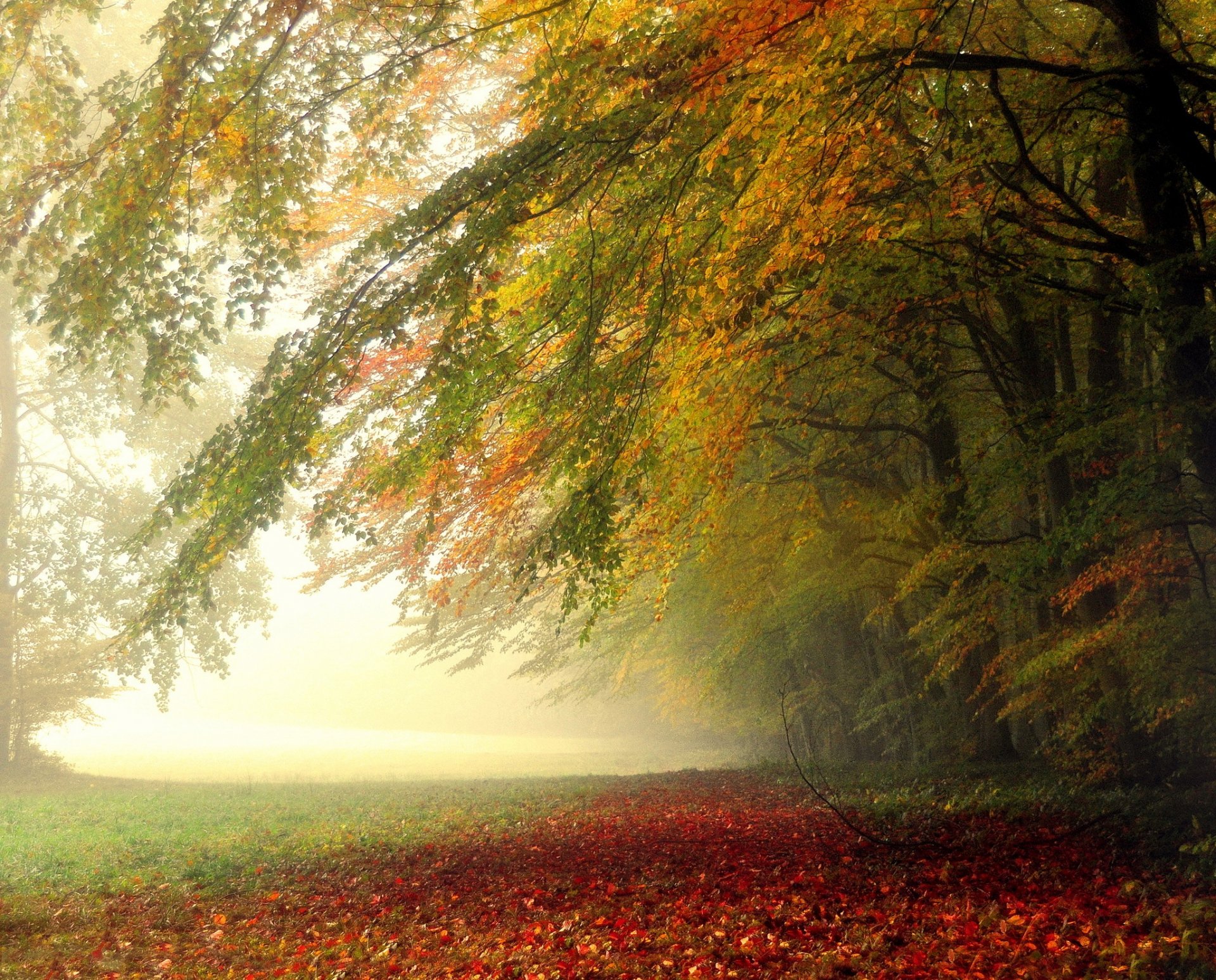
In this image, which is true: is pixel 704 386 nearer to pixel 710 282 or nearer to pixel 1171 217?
pixel 710 282

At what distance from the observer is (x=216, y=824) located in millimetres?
13594

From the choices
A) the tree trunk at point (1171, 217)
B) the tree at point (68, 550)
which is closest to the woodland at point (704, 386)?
the tree trunk at point (1171, 217)

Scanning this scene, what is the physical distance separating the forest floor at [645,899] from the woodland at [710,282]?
1.93m

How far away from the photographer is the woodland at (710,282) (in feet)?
19.5

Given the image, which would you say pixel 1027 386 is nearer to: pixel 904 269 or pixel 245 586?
pixel 904 269

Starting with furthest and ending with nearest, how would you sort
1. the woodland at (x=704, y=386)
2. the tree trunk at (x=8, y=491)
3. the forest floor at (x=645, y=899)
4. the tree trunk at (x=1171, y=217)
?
the tree trunk at (x=8, y=491)
the tree trunk at (x=1171, y=217)
the woodland at (x=704, y=386)
the forest floor at (x=645, y=899)

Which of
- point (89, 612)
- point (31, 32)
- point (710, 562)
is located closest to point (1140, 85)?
point (31, 32)

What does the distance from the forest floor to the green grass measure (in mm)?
87

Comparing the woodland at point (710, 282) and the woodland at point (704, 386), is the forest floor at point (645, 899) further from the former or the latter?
the woodland at point (710, 282)

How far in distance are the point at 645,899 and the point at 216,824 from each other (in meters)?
9.34

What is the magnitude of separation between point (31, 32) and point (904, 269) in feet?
22.8

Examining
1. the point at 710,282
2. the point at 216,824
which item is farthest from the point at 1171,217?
the point at 216,824

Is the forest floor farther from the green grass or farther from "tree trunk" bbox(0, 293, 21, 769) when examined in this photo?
"tree trunk" bbox(0, 293, 21, 769)

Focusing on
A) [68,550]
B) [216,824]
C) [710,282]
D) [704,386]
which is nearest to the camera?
[710,282]
